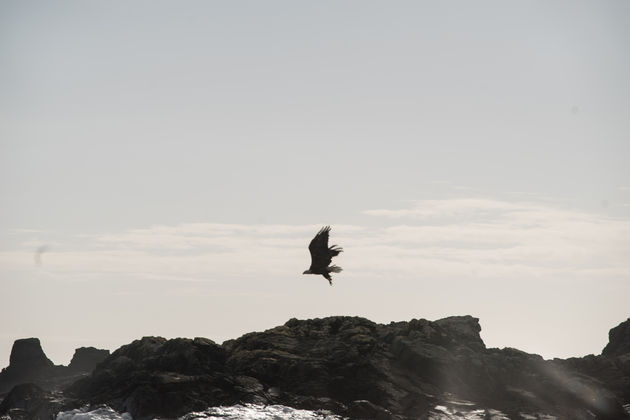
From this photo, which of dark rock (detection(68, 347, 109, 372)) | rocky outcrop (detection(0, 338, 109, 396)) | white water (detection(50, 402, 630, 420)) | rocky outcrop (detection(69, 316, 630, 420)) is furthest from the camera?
dark rock (detection(68, 347, 109, 372))

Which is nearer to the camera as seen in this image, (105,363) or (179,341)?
(179,341)

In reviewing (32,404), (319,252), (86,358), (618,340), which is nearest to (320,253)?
(319,252)

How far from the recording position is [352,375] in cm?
7025

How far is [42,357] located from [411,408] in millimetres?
122303

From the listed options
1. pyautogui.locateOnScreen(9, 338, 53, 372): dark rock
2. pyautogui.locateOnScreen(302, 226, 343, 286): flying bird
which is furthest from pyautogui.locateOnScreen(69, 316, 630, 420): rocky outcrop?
pyautogui.locateOnScreen(9, 338, 53, 372): dark rock

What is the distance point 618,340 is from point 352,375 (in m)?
34.6

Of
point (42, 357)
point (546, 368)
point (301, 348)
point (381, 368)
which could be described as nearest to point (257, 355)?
point (301, 348)

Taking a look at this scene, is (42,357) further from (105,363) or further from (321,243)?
(321,243)

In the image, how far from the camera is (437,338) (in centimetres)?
7538

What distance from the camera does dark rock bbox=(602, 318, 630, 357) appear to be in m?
86.9

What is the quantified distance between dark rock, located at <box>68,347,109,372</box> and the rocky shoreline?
9085 centimetres

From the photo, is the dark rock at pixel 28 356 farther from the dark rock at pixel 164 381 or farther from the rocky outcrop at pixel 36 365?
the dark rock at pixel 164 381

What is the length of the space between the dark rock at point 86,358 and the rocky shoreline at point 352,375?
298 feet

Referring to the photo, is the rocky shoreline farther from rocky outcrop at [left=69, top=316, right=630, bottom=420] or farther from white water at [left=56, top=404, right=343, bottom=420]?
white water at [left=56, top=404, right=343, bottom=420]
